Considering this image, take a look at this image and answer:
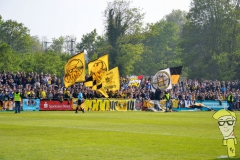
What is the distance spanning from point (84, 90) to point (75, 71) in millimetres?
12296

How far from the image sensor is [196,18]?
94125 mm

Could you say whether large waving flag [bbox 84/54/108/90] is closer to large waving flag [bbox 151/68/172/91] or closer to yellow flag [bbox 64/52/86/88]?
yellow flag [bbox 64/52/86/88]

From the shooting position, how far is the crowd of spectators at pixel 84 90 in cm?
4819

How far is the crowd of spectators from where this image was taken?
48188 millimetres

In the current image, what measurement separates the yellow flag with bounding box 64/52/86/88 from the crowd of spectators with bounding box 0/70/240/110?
906 cm

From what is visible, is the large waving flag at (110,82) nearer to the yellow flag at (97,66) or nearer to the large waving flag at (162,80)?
the yellow flag at (97,66)

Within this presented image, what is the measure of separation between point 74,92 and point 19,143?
33.8 m

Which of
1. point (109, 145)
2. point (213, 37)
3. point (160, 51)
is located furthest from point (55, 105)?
point (160, 51)

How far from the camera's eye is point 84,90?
167 feet

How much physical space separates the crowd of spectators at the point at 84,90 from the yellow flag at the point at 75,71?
9062 millimetres

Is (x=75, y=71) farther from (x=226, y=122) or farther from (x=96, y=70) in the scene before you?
(x=226, y=122)

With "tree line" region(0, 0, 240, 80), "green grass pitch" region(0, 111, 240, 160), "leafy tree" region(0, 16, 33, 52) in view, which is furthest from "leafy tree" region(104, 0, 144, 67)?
"green grass pitch" region(0, 111, 240, 160)

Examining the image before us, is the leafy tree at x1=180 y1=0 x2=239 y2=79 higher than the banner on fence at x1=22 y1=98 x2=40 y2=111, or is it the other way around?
the leafy tree at x1=180 y1=0 x2=239 y2=79

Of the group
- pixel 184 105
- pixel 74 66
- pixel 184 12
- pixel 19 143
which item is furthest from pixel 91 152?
pixel 184 12
